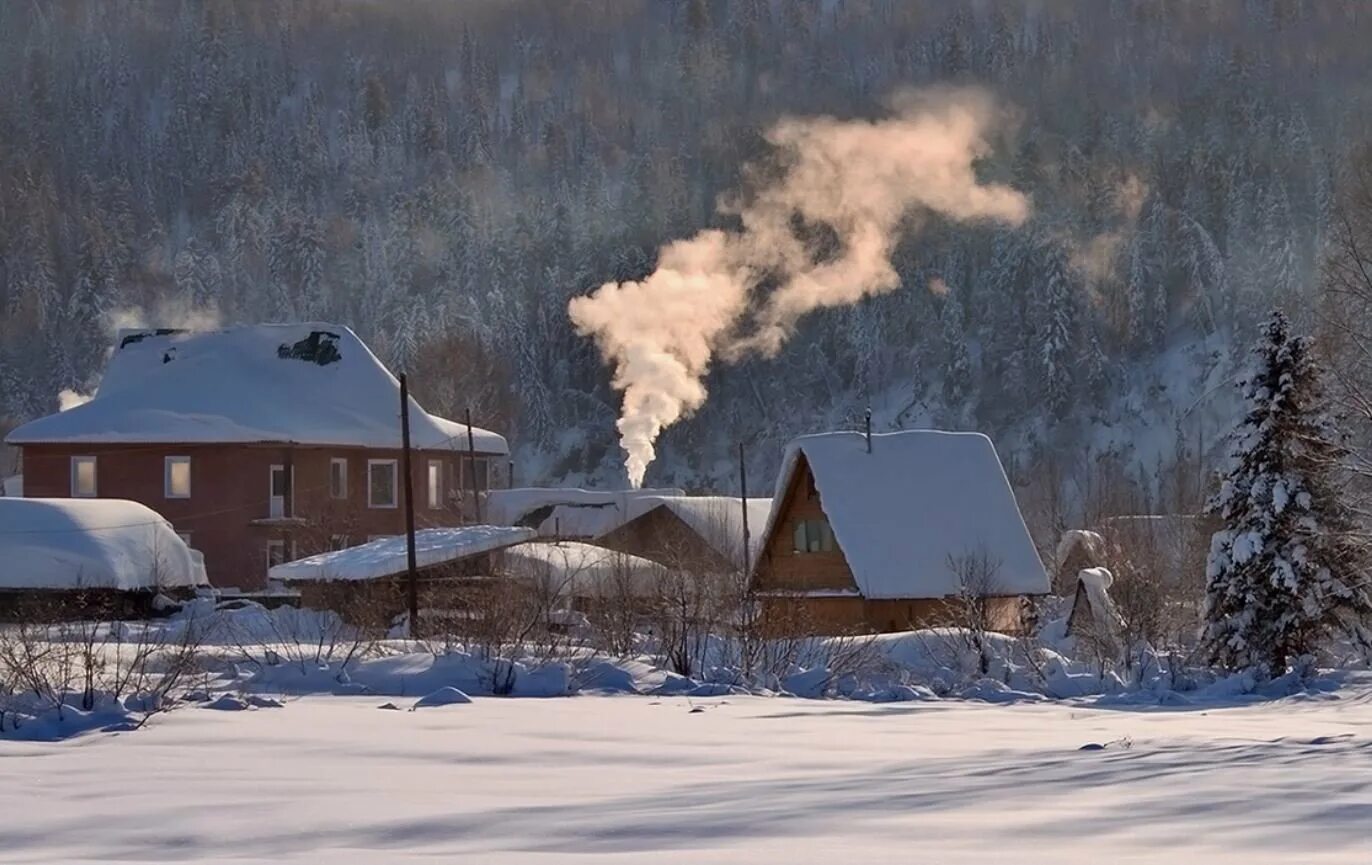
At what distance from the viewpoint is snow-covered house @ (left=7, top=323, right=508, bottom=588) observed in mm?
59094

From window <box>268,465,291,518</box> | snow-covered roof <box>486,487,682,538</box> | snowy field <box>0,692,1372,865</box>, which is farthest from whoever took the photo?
snow-covered roof <box>486,487,682,538</box>

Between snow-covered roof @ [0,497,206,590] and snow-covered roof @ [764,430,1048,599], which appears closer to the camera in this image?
snow-covered roof @ [764,430,1048,599]

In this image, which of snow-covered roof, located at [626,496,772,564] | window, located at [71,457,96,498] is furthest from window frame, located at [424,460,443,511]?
window, located at [71,457,96,498]

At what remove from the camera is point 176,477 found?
59.5 meters

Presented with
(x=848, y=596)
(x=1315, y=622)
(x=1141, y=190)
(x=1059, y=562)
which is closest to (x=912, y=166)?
(x=1059, y=562)

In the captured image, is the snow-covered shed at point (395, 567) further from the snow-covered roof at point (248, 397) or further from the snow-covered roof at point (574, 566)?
the snow-covered roof at point (248, 397)

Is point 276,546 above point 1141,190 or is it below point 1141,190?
below

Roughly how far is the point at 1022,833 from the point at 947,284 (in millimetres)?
149491

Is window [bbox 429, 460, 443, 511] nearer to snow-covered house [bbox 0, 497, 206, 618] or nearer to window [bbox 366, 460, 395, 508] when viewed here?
window [bbox 366, 460, 395, 508]

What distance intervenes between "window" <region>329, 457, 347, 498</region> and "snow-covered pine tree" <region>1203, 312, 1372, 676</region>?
36.4m

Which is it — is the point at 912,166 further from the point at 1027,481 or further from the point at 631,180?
the point at 631,180

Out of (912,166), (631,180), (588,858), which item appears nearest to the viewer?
(588,858)

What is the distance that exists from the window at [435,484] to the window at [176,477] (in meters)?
8.81

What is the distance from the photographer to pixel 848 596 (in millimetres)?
45469
